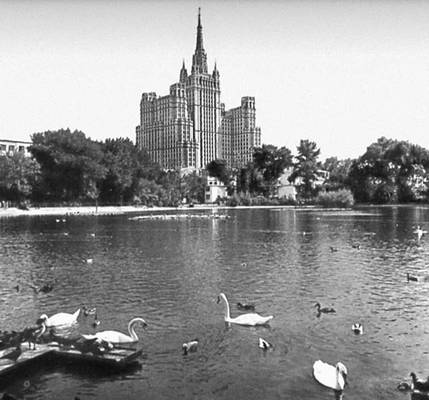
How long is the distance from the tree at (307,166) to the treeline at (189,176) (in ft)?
1.04

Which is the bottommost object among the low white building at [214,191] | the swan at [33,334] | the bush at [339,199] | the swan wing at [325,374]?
the swan wing at [325,374]

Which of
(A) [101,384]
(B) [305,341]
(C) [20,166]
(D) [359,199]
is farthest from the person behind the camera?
(D) [359,199]

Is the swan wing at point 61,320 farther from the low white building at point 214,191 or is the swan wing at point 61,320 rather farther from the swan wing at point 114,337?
the low white building at point 214,191

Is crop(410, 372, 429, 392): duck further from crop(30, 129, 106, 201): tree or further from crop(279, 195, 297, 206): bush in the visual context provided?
crop(279, 195, 297, 206): bush

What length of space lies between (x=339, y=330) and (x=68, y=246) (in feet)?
103

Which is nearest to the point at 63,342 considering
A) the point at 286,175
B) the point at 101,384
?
the point at 101,384

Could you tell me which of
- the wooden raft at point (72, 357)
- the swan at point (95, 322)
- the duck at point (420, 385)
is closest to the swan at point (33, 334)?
the wooden raft at point (72, 357)

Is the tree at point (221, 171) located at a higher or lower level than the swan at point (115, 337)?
higher

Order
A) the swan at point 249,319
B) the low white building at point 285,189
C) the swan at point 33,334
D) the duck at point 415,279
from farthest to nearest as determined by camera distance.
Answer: the low white building at point 285,189, the duck at point 415,279, the swan at point 249,319, the swan at point 33,334

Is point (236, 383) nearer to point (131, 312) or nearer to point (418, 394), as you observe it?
point (418, 394)

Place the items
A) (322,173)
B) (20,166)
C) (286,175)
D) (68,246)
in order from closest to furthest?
1. (68,246)
2. (20,166)
3. (322,173)
4. (286,175)

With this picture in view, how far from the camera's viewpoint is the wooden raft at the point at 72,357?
14.4 m

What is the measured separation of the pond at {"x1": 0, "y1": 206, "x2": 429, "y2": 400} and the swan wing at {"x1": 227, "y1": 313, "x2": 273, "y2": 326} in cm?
39

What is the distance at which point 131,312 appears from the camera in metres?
20.7
